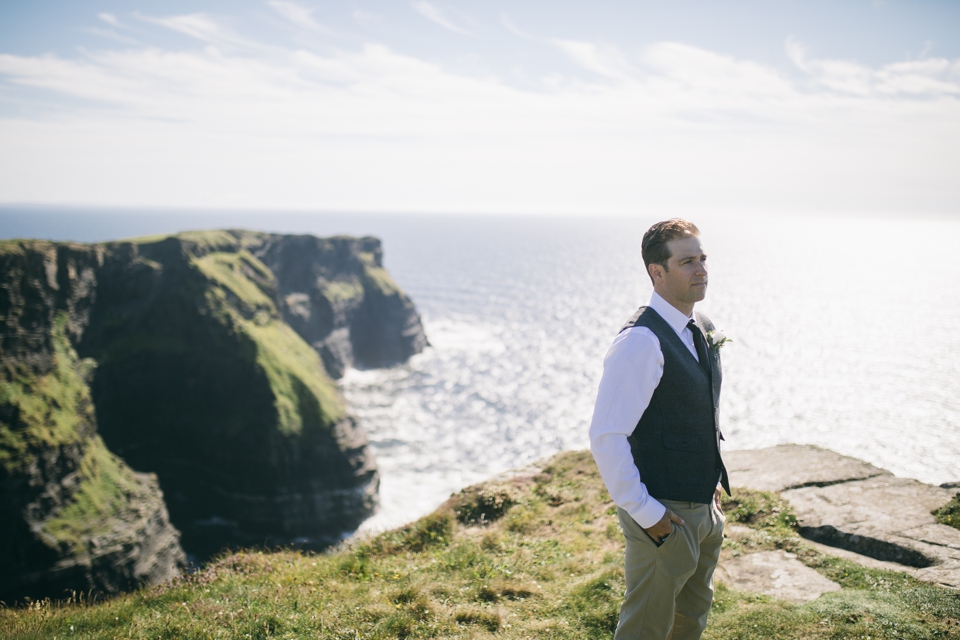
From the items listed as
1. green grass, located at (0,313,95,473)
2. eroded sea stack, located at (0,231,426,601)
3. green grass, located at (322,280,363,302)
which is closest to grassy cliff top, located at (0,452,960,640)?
eroded sea stack, located at (0,231,426,601)

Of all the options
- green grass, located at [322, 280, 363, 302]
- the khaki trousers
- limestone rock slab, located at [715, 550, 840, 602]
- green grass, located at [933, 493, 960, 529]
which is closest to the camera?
the khaki trousers

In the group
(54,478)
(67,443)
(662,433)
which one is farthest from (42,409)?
(662,433)

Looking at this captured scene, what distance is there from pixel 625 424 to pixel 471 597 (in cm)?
478

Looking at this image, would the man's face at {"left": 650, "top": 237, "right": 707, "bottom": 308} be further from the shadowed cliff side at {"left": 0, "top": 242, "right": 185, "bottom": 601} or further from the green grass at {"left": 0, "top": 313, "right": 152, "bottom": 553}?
the green grass at {"left": 0, "top": 313, "right": 152, "bottom": 553}

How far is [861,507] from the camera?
992 centimetres

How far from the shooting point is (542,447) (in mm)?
62562

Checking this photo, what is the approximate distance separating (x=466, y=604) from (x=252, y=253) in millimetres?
85951

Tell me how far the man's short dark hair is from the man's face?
39mm

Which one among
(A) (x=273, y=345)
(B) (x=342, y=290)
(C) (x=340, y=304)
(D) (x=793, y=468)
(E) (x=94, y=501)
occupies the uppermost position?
(B) (x=342, y=290)

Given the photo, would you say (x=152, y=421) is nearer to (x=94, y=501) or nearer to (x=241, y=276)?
(x=94, y=501)

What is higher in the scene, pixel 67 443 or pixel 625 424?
pixel 625 424

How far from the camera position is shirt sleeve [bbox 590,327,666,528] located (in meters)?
4.21

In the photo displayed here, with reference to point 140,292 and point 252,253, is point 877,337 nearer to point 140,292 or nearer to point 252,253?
point 252,253

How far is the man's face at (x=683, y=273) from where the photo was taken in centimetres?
468
